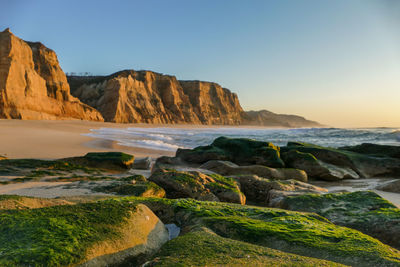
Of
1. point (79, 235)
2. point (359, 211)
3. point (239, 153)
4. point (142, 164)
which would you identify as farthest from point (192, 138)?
point (79, 235)

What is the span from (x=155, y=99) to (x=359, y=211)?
2643 inches

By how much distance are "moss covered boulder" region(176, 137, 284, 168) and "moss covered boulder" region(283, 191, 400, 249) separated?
14.5ft

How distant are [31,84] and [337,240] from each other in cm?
3915

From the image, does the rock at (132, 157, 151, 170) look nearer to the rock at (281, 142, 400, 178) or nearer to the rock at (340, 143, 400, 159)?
the rock at (281, 142, 400, 178)

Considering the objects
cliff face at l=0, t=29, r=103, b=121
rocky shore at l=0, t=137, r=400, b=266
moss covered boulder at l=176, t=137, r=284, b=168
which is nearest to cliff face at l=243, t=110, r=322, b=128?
cliff face at l=0, t=29, r=103, b=121

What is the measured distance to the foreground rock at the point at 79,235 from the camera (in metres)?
1.53

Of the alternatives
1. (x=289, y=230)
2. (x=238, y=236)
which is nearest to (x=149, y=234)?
(x=238, y=236)

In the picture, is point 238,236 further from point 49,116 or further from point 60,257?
point 49,116

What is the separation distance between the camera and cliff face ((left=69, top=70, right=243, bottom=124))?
181ft

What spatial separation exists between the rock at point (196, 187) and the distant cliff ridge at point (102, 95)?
31.3m

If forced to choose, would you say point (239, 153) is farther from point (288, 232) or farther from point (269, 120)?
point (269, 120)

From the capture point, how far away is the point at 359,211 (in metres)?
3.61

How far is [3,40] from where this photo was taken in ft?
103

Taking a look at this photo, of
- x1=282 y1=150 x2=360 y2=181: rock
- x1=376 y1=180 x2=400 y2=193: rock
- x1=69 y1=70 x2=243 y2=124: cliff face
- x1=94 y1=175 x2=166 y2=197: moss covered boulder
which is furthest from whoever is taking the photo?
x1=69 y1=70 x2=243 y2=124: cliff face
